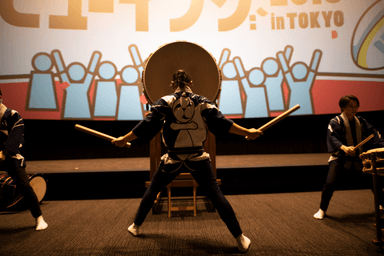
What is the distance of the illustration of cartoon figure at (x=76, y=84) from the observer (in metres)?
2.96

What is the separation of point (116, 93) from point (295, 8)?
273 centimetres

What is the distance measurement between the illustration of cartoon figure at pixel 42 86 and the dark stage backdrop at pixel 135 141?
612 millimetres

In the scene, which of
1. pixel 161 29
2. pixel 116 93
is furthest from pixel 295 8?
pixel 116 93

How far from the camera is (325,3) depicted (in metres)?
3.06

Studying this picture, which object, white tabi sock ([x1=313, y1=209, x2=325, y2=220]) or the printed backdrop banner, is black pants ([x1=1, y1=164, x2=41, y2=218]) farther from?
white tabi sock ([x1=313, y1=209, x2=325, y2=220])

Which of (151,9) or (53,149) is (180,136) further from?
(53,149)

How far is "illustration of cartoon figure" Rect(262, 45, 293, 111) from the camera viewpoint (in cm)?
308

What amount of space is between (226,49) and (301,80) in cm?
113

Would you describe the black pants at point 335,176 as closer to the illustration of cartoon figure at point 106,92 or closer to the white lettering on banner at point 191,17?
the white lettering on banner at point 191,17

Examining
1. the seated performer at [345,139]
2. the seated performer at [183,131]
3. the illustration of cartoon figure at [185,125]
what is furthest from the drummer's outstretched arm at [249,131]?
the seated performer at [345,139]

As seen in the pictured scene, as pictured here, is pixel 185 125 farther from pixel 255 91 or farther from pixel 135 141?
pixel 135 141

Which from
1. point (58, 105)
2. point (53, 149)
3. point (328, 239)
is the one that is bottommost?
point (328, 239)

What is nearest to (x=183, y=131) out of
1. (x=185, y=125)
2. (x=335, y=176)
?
(x=185, y=125)

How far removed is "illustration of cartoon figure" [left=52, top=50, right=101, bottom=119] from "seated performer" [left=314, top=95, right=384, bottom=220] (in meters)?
2.82
